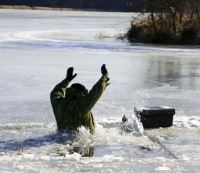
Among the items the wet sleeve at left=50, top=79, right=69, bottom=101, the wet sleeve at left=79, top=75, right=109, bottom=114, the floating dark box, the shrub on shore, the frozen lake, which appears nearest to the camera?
the frozen lake

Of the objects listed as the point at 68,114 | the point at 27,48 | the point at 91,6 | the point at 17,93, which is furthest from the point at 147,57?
the point at 91,6

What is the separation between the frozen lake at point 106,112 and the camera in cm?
587

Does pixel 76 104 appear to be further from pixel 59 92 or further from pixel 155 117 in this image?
pixel 155 117

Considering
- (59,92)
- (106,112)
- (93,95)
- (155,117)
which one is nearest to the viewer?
(93,95)

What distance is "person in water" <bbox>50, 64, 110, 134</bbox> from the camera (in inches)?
278

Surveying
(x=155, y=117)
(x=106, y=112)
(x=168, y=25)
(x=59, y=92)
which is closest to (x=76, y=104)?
(x=59, y=92)

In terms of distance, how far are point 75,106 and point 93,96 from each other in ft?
0.89

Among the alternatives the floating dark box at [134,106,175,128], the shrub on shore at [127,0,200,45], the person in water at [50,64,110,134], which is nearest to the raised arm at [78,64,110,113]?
the person in water at [50,64,110,134]

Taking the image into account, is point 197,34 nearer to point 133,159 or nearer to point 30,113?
point 30,113

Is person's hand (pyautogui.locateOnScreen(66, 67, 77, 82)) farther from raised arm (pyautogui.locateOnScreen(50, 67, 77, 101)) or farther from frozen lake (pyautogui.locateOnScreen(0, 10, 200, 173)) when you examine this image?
frozen lake (pyautogui.locateOnScreen(0, 10, 200, 173))

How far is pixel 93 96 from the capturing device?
7051 millimetres

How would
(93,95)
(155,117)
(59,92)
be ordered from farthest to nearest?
(155,117) → (59,92) → (93,95)

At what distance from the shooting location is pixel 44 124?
809 cm

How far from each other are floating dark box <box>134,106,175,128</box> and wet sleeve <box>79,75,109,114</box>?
1081 mm
